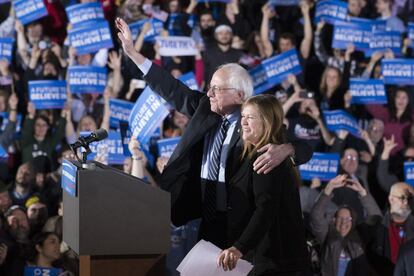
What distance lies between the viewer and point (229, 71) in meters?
4.07

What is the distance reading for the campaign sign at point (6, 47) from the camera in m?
8.51

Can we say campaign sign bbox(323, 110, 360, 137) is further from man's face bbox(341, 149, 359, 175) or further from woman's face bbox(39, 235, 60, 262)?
woman's face bbox(39, 235, 60, 262)

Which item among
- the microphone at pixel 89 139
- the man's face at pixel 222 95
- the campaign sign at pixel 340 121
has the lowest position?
the campaign sign at pixel 340 121

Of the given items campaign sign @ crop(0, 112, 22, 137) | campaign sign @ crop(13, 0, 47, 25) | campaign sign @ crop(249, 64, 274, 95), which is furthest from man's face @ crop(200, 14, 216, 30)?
campaign sign @ crop(0, 112, 22, 137)

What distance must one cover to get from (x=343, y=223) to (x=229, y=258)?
3.26 m

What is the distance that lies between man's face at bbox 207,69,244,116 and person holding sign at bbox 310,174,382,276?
2690mm

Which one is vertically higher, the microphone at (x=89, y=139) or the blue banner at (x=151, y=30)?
the blue banner at (x=151, y=30)

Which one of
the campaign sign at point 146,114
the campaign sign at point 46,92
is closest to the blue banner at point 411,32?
the campaign sign at point 46,92

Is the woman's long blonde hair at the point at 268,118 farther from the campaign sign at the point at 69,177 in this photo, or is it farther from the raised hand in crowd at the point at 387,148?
the raised hand in crowd at the point at 387,148

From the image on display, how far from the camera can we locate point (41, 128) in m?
8.16

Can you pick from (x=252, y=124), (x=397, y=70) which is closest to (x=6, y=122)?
(x=397, y=70)

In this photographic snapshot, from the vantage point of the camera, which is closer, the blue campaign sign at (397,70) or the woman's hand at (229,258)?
the woman's hand at (229,258)

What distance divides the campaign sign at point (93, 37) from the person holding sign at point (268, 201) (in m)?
4.84

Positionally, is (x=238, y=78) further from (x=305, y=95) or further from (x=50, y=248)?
(x=305, y=95)
